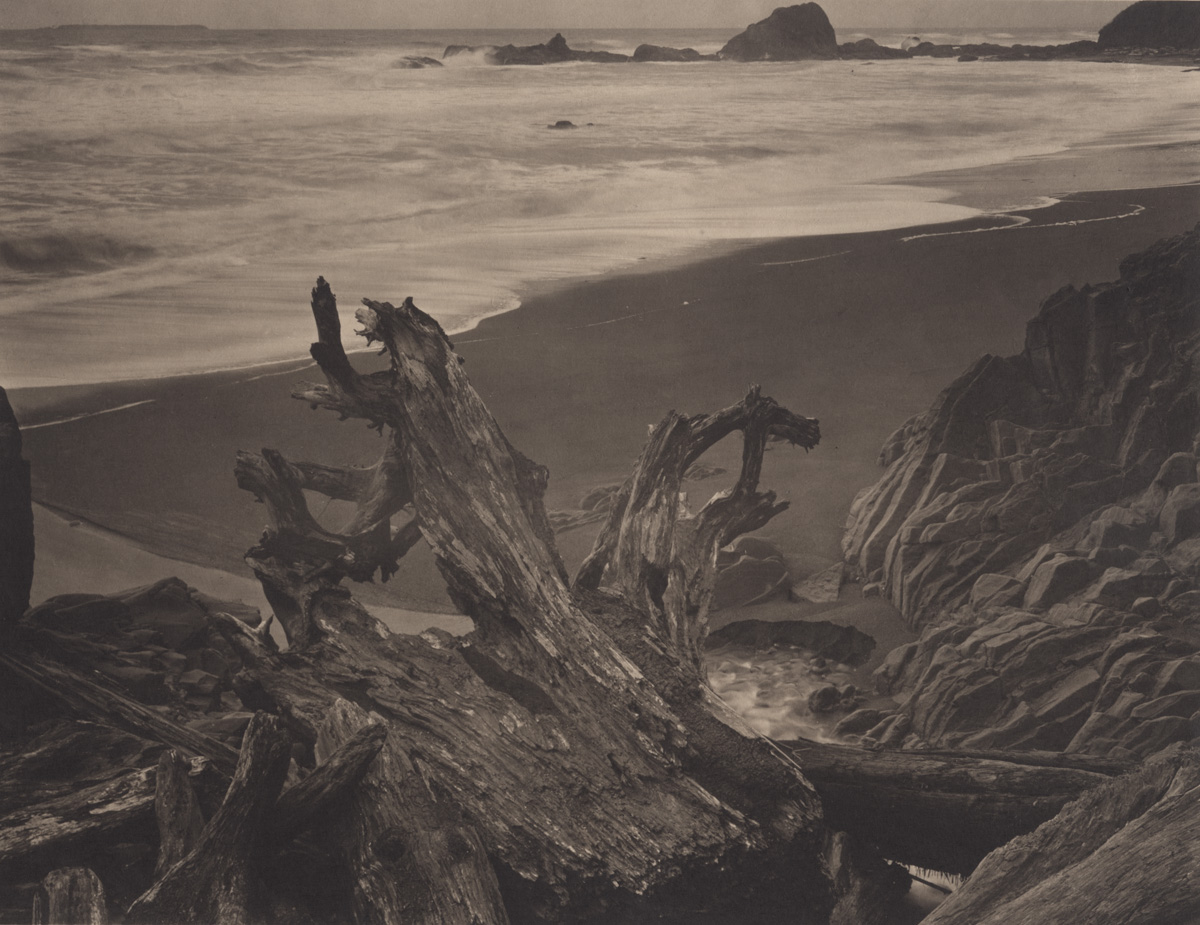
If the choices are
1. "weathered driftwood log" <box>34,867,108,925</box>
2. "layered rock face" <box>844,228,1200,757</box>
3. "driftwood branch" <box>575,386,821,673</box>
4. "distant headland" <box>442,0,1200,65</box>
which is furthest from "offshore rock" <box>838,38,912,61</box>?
"weathered driftwood log" <box>34,867,108,925</box>

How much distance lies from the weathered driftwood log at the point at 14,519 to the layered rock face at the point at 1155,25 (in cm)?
534

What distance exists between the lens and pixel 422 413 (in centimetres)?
383

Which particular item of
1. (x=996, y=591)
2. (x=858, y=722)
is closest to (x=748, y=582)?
(x=858, y=722)

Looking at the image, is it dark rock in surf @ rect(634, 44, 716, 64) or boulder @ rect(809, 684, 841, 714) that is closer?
boulder @ rect(809, 684, 841, 714)

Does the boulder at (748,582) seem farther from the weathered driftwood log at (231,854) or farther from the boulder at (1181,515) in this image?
the weathered driftwood log at (231,854)

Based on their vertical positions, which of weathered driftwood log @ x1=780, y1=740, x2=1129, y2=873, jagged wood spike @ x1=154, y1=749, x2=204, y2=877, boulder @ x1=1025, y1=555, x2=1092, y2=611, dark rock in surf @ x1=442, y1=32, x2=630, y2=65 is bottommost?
weathered driftwood log @ x1=780, y1=740, x2=1129, y2=873

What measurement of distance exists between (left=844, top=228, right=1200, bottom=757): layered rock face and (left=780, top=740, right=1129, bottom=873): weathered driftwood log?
557mm

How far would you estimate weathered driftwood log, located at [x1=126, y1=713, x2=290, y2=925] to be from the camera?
254cm

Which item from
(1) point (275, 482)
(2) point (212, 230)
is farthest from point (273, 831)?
(2) point (212, 230)

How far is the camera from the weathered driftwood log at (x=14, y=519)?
12.4ft

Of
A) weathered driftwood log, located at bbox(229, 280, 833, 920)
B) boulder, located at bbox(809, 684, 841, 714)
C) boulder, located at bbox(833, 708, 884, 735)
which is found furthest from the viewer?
boulder, located at bbox(809, 684, 841, 714)

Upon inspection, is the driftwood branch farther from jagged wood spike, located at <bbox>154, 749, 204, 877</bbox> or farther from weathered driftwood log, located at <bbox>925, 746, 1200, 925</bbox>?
jagged wood spike, located at <bbox>154, 749, 204, 877</bbox>

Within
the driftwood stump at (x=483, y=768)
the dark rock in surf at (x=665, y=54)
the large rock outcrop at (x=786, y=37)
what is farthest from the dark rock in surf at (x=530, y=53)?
the driftwood stump at (x=483, y=768)

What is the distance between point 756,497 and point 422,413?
5.02 ft
